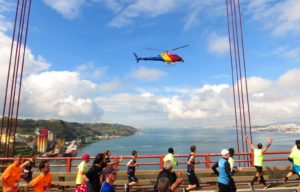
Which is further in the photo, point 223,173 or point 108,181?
point 223,173

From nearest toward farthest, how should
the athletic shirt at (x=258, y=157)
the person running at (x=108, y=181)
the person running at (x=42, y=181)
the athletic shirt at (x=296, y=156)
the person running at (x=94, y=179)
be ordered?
the person running at (x=108, y=181)
the person running at (x=94, y=179)
the person running at (x=42, y=181)
the athletic shirt at (x=296, y=156)
the athletic shirt at (x=258, y=157)

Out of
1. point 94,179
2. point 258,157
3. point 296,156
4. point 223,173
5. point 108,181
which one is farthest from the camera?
point 258,157

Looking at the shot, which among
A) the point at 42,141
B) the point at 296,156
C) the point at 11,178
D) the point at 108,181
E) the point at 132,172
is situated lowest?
the point at 132,172

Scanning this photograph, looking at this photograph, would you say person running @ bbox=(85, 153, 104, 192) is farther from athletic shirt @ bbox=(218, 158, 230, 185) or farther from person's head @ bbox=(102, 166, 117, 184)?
athletic shirt @ bbox=(218, 158, 230, 185)

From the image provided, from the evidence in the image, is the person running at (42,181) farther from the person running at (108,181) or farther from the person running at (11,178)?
the person running at (108,181)

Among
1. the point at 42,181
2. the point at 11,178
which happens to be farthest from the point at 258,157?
the point at 11,178

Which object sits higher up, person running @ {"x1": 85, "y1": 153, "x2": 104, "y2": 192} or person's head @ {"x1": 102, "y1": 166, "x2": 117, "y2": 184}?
person's head @ {"x1": 102, "y1": 166, "x2": 117, "y2": 184}

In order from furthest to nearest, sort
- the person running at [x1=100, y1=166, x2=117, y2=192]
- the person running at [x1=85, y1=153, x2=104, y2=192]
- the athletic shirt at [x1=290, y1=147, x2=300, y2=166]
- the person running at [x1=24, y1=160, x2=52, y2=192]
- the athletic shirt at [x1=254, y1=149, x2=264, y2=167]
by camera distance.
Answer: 1. the athletic shirt at [x1=254, y1=149, x2=264, y2=167]
2. the athletic shirt at [x1=290, y1=147, x2=300, y2=166]
3. the person running at [x1=24, y1=160, x2=52, y2=192]
4. the person running at [x1=85, y1=153, x2=104, y2=192]
5. the person running at [x1=100, y1=166, x2=117, y2=192]

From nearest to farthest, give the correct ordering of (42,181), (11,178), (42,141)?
(42,181)
(11,178)
(42,141)

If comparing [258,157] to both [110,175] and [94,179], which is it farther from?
[110,175]

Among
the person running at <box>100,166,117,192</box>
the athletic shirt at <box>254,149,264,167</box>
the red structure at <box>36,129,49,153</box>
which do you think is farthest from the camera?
the red structure at <box>36,129,49,153</box>

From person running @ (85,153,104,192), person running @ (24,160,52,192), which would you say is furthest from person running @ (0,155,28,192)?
person running @ (85,153,104,192)

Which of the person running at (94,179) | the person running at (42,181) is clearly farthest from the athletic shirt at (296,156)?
the person running at (42,181)
